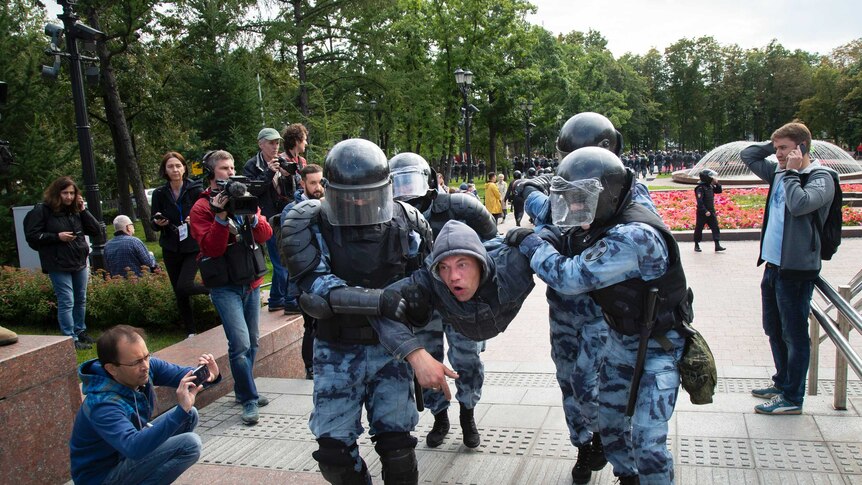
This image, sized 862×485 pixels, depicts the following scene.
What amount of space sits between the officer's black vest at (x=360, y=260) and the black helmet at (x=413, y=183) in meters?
1.00

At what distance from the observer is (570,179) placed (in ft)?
9.73

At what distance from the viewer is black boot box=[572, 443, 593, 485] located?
3658 millimetres

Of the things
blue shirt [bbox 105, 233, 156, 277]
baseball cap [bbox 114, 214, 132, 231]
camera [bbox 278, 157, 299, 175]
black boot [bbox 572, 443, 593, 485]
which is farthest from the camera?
blue shirt [bbox 105, 233, 156, 277]

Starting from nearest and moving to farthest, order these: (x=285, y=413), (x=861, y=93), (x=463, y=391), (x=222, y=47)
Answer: (x=463, y=391) < (x=285, y=413) < (x=222, y=47) < (x=861, y=93)

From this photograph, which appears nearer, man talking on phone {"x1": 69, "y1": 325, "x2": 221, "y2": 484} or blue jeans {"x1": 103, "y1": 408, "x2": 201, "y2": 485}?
man talking on phone {"x1": 69, "y1": 325, "x2": 221, "y2": 484}

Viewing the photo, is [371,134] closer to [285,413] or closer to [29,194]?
[29,194]

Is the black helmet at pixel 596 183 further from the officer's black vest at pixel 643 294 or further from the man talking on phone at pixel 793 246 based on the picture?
the man talking on phone at pixel 793 246

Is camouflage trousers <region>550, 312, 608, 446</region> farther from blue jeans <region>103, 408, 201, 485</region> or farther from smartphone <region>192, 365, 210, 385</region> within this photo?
blue jeans <region>103, 408, 201, 485</region>

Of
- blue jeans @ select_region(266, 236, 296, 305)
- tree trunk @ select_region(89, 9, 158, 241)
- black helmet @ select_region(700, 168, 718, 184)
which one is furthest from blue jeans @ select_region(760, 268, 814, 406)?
tree trunk @ select_region(89, 9, 158, 241)

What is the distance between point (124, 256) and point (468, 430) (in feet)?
19.7

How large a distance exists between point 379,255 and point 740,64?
272 feet

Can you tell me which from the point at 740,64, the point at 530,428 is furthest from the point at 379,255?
the point at 740,64

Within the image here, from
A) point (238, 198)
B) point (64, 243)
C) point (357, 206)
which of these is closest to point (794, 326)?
point (357, 206)

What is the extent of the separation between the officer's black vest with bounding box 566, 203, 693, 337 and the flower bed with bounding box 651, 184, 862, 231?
12630mm
